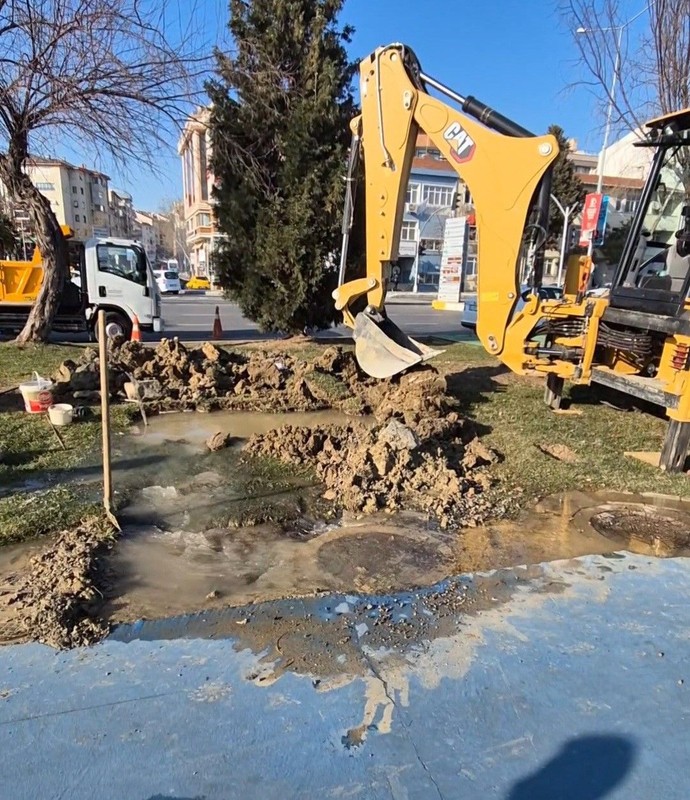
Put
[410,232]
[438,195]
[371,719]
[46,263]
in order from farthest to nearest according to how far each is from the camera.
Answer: [438,195], [410,232], [46,263], [371,719]

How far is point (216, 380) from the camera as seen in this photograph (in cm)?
852

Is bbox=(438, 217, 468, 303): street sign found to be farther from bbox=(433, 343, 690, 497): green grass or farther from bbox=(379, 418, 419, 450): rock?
bbox=(379, 418, 419, 450): rock

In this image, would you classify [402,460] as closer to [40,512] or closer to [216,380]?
[40,512]

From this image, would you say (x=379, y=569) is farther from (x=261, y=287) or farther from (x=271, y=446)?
(x=261, y=287)

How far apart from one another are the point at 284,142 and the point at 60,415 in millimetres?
7541

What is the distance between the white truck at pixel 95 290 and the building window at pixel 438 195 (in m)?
44.3

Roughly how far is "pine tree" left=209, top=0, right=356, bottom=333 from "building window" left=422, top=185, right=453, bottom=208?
44.1m

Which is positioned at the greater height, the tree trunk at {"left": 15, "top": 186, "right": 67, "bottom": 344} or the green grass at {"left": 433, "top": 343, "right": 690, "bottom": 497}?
the tree trunk at {"left": 15, "top": 186, "right": 67, "bottom": 344}

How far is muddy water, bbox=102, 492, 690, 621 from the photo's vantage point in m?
3.56

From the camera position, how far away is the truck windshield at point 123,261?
14125 millimetres

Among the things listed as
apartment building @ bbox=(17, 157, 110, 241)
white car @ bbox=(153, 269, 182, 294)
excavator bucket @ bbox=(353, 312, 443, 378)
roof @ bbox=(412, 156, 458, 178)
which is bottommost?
white car @ bbox=(153, 269, 182, 294)

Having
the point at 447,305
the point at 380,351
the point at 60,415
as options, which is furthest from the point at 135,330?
the point at 447,305

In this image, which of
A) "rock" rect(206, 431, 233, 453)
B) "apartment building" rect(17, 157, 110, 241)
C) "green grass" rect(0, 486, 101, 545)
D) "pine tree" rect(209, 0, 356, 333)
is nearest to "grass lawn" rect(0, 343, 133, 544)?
"green grass" rect(0, 486, 101, 545)

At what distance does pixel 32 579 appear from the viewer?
11.4 feet
